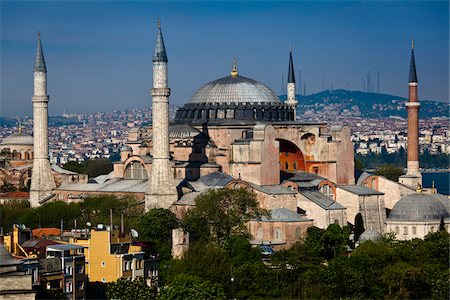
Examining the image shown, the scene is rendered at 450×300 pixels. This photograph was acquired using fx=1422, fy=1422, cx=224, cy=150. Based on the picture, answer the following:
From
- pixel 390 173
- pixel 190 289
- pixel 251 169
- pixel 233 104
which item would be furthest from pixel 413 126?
pixel 190 289

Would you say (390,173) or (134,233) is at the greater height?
(390,173)

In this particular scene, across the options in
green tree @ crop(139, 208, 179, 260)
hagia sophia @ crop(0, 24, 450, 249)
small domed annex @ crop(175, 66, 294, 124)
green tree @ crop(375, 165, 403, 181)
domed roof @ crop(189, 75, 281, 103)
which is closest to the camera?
green tree @ crop(139, 208, 179, 260)

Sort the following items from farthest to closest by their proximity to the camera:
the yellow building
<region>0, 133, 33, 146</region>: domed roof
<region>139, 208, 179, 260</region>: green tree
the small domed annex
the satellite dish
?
<region>0, 133, 33, 146</region>: domed roof
the small domed annex
<region>139, 208, 179, 260</region>: green tree
the satellite dish
the yellow building

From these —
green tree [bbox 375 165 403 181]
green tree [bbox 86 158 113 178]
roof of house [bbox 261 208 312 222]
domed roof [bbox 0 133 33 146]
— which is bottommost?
roof of house [bbox 261 208 312 222]

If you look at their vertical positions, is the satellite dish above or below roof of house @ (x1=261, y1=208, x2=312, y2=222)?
below

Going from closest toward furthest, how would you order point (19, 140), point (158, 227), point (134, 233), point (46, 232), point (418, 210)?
point (134, 233), point (158, 227), point (46, 232), point (418, 210), point (19, 140)

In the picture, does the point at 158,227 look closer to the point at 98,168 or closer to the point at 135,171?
the point at 135,171

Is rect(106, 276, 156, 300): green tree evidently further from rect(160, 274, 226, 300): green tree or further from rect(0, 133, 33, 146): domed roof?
rect(0, 133, 33, 146): domed roof

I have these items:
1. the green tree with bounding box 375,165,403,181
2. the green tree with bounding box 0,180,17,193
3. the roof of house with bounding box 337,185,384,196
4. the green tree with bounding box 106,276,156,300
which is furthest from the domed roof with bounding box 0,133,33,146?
the green tree with bounding box 106,276,156,300
